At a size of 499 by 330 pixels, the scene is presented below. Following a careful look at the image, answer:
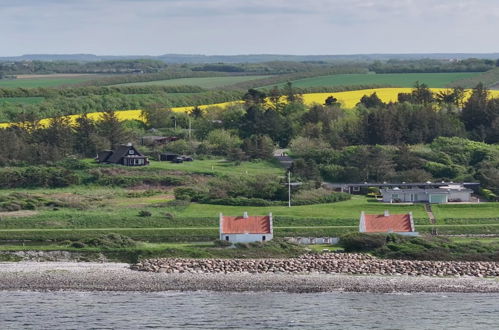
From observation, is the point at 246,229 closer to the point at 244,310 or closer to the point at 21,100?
the point at 244,310

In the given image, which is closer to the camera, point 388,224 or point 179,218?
point 388,224

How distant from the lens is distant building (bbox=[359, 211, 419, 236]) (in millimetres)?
60375

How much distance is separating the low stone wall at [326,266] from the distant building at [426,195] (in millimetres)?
16052

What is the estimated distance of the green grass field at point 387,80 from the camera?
479 feet

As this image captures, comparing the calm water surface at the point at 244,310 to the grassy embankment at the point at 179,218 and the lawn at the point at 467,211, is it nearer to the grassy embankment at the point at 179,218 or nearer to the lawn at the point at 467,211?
the grassy embankment at the point at 179,218

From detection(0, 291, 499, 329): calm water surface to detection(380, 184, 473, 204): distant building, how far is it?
21.6 m

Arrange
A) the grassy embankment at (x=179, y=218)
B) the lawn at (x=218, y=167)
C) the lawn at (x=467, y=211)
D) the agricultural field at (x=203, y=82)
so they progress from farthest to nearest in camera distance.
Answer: the agricultural field at (x=203, y=82), the lawn at (x=218, y=167), the lawn at (x=467, y=211), the grassy embankment at (x=179, y=218)

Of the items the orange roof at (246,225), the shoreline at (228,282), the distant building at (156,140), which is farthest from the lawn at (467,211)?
the distant building at (156,140)

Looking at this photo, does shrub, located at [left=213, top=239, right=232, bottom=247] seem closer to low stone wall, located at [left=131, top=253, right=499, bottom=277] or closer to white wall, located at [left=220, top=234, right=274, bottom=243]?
white wall, located at [left=220, top=234, right=274, bottom=243]

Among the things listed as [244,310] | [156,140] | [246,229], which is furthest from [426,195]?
[156,140]

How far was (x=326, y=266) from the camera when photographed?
2132 inches

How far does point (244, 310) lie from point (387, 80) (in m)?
108

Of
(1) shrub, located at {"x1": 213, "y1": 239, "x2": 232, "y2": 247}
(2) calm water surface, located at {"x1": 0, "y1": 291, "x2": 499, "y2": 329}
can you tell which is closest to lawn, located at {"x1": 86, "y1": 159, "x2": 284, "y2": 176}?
(1) shrub, located at {"x1": 213, "y1": 239, "x2": 232, "y2": 247}

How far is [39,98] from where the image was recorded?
125 metres
